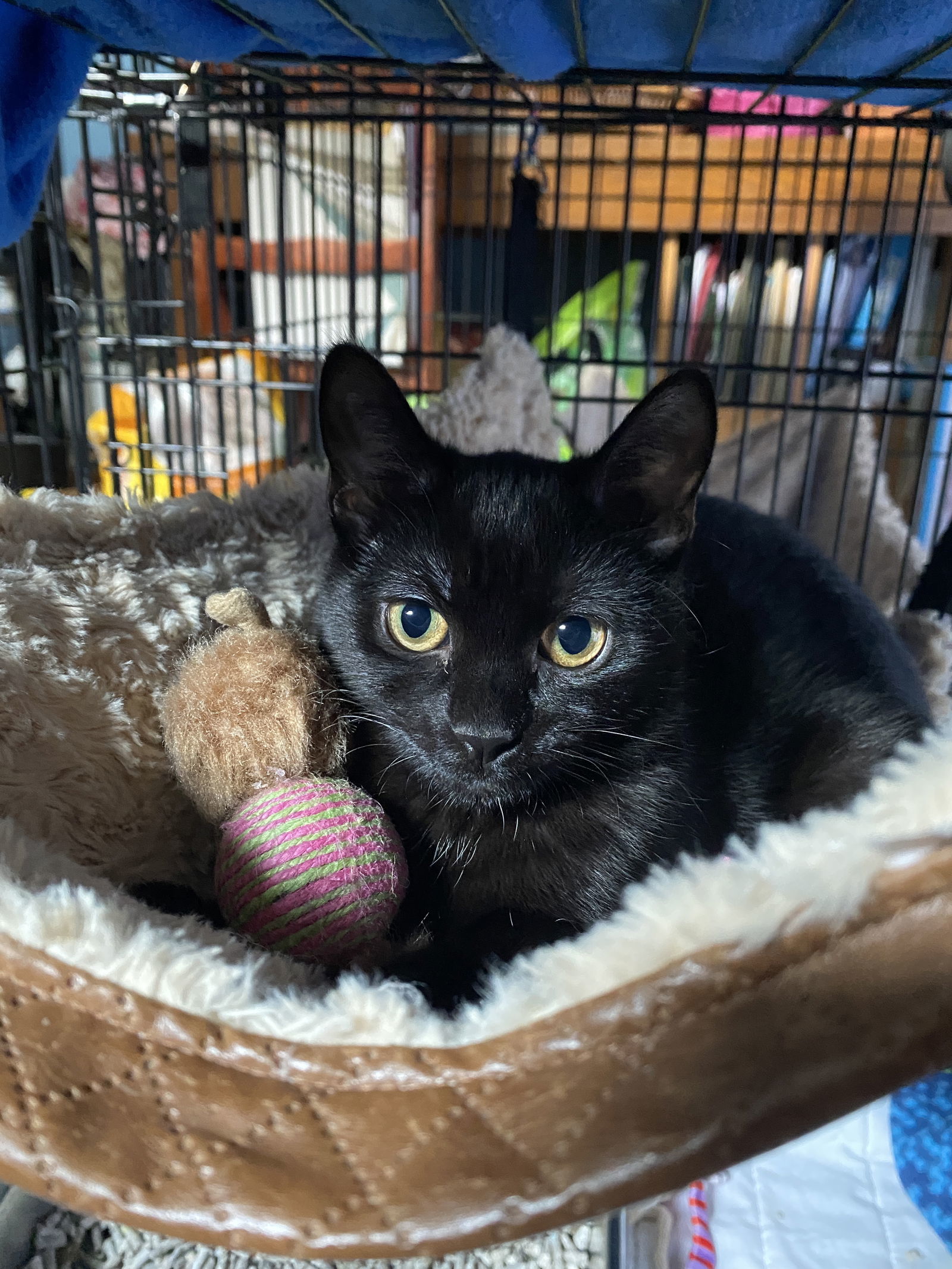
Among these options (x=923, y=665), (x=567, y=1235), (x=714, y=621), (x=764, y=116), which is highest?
(x=764, y=116)

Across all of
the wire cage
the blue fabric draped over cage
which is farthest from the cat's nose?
the wire cage

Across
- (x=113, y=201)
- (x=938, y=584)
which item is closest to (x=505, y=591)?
(x=938, y=584)

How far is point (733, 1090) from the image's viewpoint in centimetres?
48

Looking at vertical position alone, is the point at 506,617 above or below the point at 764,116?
below

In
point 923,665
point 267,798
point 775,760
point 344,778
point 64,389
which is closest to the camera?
point 267,798

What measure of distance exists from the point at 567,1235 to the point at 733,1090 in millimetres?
516

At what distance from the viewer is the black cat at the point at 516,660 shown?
27.7 inches

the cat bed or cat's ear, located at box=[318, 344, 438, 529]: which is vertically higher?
cat's ear, located at box=[318, 344, 438, 529]

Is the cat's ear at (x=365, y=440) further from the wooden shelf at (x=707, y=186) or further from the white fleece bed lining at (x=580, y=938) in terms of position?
the wooden shelf at (x=707, y=186)

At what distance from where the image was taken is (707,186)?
2.41 m

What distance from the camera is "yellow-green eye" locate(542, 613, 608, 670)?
730 millimetres

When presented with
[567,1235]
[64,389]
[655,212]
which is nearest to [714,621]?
[567,1235]

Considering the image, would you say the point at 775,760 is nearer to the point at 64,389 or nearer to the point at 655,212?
the point at 64,389

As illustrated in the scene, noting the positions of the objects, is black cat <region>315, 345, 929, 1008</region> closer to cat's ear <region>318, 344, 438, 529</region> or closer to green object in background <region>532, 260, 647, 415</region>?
cat's ear <region>318, 344, 438, 529</region>
